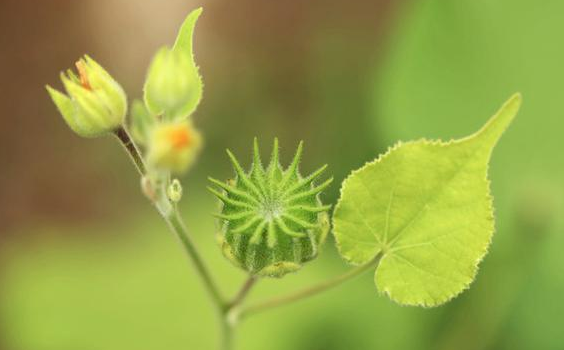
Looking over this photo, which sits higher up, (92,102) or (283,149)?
(92,102)

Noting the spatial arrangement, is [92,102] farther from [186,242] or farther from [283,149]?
[283,149]

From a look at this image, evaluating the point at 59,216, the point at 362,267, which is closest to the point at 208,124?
the point at 59,216

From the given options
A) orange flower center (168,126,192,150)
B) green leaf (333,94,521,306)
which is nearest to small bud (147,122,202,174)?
orange flower center (168,126,192,150)

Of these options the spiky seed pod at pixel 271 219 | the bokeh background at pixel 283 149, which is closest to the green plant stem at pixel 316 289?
the spiky seed pod at pixel 271 219

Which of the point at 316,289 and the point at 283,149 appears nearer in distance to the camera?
the point at 316,289


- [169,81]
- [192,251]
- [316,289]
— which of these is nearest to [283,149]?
[316,289]
